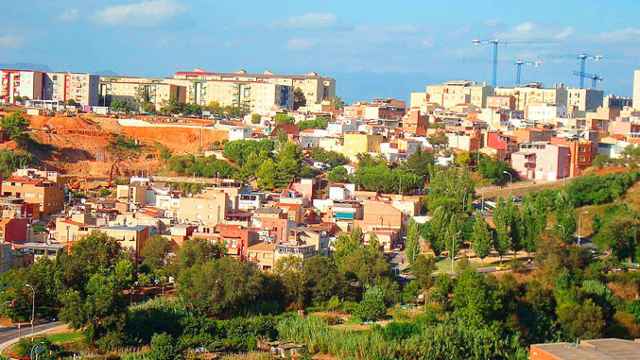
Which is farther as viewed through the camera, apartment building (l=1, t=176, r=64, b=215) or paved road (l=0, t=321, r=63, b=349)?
apartment building (l=1, t=176, r=64, b=215)

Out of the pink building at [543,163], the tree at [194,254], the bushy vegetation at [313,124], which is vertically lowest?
the tree at [194,254]

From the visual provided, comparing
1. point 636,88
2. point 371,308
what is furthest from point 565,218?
point 636,88

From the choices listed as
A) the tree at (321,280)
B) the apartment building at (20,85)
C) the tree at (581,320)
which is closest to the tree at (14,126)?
the apartment building at (20,85)

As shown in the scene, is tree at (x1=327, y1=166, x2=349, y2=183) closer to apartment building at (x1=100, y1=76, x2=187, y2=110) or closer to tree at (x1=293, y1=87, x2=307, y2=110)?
apartment building at (x1=100, y1=76, x2=187, y2=110)

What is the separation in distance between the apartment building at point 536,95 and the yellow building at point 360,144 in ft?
44.2

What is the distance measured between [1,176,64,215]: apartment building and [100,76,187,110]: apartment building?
15456 millimetres

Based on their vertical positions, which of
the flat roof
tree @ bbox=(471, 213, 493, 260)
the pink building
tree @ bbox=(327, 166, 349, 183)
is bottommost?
the flat roof

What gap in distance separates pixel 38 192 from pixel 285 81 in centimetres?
2076

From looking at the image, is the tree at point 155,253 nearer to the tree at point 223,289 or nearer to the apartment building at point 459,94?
the tree at point 223,289

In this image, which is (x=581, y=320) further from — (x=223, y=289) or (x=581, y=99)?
(x=581, y=99)

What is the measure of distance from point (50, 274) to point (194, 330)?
2.17 m

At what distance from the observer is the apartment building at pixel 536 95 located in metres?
42.2

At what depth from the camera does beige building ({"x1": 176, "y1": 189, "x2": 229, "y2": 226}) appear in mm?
20938

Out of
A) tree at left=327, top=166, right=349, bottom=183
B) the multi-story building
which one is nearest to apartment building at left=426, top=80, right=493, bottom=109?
the multi-story building
